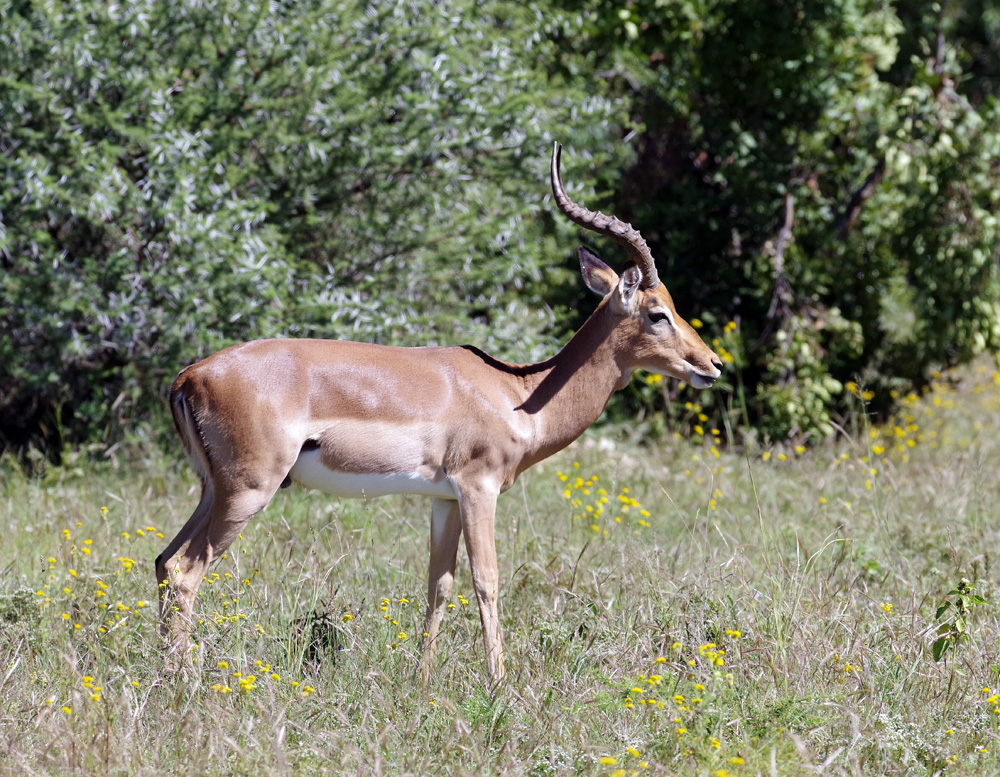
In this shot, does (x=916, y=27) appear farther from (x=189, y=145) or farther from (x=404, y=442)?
(x=404, y=442)

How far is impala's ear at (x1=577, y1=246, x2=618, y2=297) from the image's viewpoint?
4918mm

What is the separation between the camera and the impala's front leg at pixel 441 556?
463 centimetres

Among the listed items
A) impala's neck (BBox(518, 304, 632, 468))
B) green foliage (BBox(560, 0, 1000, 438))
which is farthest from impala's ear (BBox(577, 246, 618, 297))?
green foliage (BBox(560, 0, 1000, 438))

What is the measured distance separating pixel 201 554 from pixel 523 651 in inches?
50.2

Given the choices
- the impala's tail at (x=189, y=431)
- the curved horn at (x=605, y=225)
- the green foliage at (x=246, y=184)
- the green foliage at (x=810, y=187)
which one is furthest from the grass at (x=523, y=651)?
the green foliage at (x=810, y=187)

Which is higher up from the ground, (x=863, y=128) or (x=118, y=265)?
(x=863, y=128)

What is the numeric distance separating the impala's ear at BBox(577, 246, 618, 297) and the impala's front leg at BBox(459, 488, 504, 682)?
106 cm

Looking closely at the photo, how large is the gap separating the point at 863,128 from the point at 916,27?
150 cm

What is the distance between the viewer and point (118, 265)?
6.96 metres

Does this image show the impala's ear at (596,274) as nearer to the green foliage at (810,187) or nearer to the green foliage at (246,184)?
the green foliage at (246,184)

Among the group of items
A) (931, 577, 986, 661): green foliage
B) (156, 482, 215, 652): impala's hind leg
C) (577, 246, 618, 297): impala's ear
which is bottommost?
(156, 482, 215, 652): impala's hind leg

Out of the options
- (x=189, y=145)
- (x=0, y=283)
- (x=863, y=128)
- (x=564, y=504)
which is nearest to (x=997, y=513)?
(x=564, y=504)

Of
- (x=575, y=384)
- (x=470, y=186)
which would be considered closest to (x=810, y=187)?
(x=470, y=186)

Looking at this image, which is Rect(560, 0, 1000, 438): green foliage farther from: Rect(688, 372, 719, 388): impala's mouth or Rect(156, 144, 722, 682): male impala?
Rect(156, 144, 722, 682): male impala
